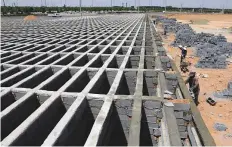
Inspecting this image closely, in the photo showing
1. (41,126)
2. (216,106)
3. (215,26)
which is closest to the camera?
(41,126)

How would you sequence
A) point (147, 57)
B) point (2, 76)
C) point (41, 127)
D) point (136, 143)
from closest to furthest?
point (136, 143), point (41, 127), point (2, 76), point (147, 57)

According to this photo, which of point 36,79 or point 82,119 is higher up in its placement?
point 36,79

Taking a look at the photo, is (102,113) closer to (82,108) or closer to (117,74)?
(82,108)

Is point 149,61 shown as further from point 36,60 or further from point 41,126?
point 41,126

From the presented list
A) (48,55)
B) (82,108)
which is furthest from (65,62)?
(82,108)

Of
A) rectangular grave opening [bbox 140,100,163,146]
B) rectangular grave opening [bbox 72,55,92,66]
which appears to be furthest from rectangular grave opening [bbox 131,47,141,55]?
rectangular grave opening [bbox 140,100,163,146]

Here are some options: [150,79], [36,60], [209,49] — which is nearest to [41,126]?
[150,79]

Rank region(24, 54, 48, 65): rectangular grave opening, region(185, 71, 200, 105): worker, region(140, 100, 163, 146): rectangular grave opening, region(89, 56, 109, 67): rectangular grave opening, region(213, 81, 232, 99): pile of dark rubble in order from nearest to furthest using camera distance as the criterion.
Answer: region(140, 100, 163, 146): rectangular grave opening < region(185, 71, 200, 105): worker < region(24, 54, 48, 65): rectangular grave opening < region(89, 56, 109, 67): rectangular grave opening < region(213, 81, 232, 99): pile of dark rubble

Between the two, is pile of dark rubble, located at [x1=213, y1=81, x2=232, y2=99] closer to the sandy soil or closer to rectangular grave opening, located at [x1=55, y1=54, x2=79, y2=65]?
rectangular grave opening, located at [x1=55, y1=54, x2=79, y2=65]

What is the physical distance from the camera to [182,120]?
5582mm

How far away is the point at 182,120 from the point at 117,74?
2615mm

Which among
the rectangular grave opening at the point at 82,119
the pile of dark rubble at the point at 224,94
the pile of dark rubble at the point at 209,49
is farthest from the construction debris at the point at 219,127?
the pile of dark rubble at the point at 209,49

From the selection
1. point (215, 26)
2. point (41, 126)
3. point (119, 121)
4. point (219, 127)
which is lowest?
point (219, 127)

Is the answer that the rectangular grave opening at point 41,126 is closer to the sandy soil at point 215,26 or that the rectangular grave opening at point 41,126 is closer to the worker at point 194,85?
the worker at point 194,85
